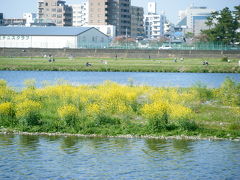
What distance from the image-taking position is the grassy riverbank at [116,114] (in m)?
27.5

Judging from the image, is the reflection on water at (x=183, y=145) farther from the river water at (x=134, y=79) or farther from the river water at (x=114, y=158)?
the river water at (x=134, y=79)

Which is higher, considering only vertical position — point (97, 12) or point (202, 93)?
point (97, 12)

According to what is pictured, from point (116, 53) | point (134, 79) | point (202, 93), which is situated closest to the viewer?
point (202, 93)

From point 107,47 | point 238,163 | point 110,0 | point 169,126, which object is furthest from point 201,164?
point 110,0

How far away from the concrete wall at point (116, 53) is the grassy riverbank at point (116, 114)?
2695 inches

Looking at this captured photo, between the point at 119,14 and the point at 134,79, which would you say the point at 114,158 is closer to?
the point at 134,79

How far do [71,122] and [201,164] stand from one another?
27.9ft

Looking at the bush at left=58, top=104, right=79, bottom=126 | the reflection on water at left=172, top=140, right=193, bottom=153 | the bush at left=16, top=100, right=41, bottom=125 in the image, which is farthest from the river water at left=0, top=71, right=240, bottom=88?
the reflection on water at left=172, top=140, right=193, bottom=153

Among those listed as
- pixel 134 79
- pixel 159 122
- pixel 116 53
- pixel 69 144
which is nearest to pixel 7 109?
pixel 69 144

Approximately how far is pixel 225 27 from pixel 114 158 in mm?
90676

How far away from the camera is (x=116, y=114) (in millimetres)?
31094

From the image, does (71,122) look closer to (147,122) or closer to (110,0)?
(147,122)

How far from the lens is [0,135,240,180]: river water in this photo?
20.6m

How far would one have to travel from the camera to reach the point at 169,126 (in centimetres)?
2781
